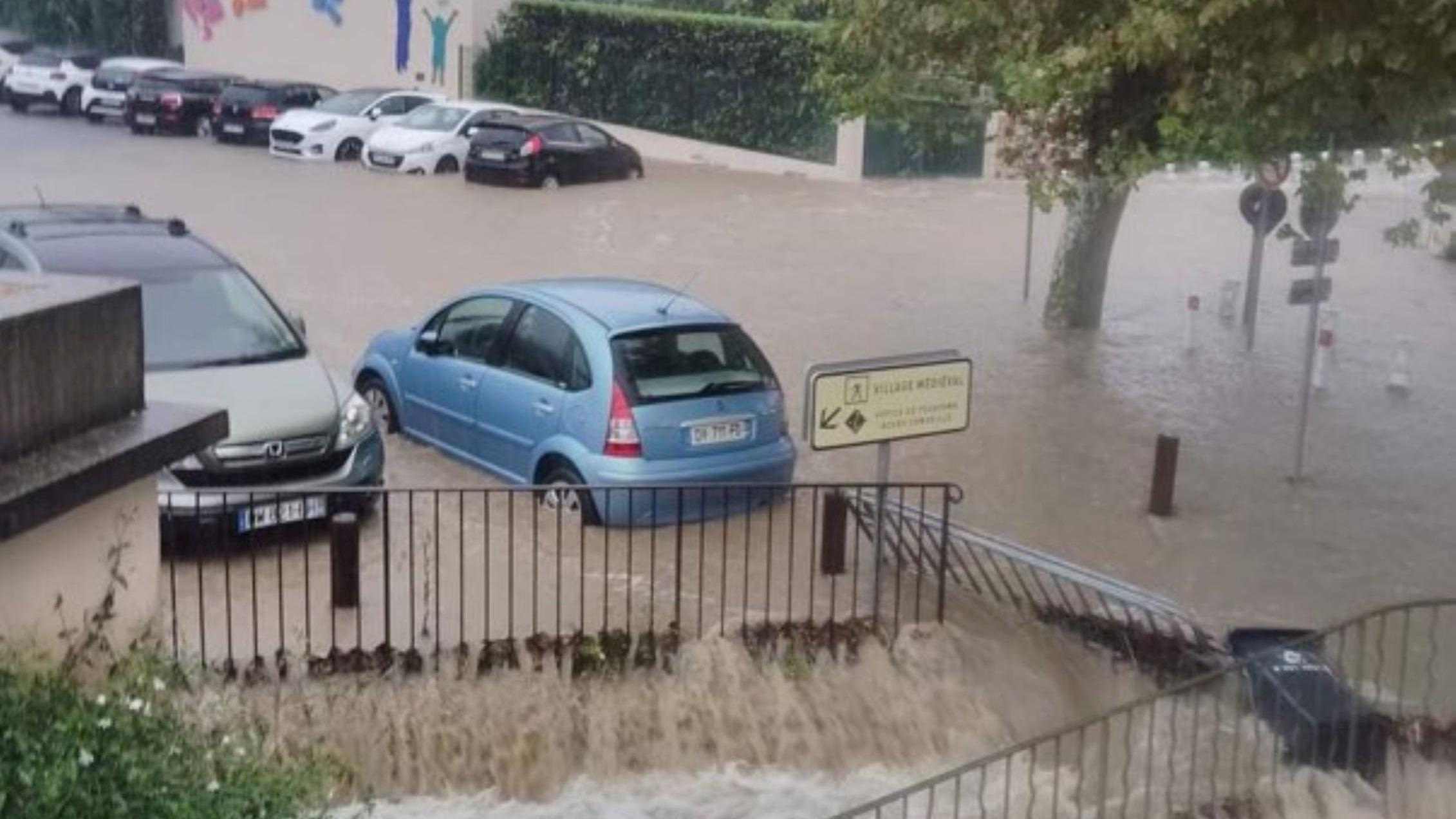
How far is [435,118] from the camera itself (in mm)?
31016

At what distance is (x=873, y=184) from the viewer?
1247 inches

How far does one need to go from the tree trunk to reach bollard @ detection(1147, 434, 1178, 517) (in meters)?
5.73

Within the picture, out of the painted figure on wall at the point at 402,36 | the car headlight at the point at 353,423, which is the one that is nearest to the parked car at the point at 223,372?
the car headlight at the point at 353,423

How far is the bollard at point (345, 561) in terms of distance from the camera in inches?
379

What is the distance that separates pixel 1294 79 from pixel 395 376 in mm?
6537

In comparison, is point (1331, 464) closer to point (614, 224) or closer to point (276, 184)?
point (614, 224)

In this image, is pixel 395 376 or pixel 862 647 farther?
pixel 395 376

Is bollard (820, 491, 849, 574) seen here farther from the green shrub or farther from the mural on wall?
the mural on wall

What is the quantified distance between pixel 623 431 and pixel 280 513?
2088 millimetres

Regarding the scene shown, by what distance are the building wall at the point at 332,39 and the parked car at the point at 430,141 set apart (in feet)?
22.0

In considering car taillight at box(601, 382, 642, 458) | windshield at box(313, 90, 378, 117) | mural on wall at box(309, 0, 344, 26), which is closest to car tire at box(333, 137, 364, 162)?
windshield at box(313, 90, 378, 117)

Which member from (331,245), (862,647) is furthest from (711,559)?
(331,245)

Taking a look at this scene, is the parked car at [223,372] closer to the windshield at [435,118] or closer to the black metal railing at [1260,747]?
the black metal railing at [1260,747]

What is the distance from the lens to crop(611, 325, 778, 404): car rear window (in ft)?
37.8
